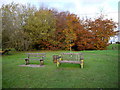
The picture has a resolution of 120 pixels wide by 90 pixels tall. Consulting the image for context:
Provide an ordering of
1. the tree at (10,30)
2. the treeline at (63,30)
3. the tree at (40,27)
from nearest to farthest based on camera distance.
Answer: the tree at (10,30)
the tree at (40,27)
the treeline at (63,30)

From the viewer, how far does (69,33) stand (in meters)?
18.0

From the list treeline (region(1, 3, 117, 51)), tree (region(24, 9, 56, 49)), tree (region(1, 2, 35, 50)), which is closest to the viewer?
tree (region(1, 2, 35, 50))

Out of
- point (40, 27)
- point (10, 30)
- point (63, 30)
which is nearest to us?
point (10, 30)

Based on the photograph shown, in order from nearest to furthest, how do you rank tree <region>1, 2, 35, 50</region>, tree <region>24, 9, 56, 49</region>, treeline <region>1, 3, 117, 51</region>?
tree <region>1, 2, 35, 50</region>, tree <region>24, 9, 56, 49</region>, treeline <region>1, 3, 117, 51</region>

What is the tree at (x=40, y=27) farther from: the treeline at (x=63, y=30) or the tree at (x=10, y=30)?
the tree at (x=10, y=30)

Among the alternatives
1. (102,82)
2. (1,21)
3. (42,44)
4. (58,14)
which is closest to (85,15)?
(58,14)

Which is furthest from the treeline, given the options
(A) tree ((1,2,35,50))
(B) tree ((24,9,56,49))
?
(A) tree ((1,2,35,50))

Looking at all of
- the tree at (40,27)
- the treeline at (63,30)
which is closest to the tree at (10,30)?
the treeline at (63,30)

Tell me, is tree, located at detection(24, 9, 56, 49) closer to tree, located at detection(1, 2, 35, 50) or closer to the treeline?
the treeline

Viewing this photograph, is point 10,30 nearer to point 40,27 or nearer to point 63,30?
point 40,27

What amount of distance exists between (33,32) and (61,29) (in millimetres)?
4809

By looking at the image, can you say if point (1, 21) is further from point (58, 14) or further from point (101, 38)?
point (101, 38)

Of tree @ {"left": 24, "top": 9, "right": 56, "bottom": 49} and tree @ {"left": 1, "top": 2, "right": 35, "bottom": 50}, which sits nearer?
tree @ {"left": 1, "top": 2, "right": 35, "bottom": 50}

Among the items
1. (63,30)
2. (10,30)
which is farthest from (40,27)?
(10,30)
